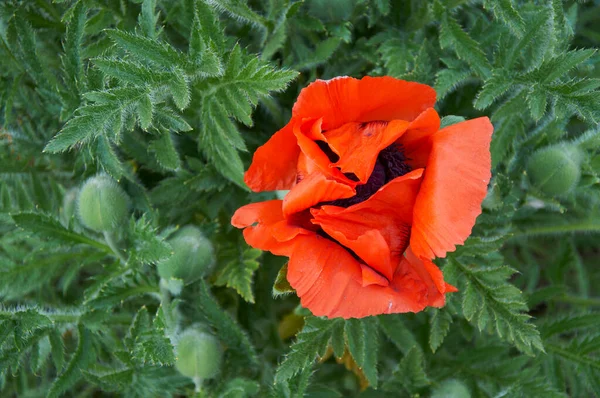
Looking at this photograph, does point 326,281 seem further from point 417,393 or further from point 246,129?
point 246,129

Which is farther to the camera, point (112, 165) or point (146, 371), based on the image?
point (146, 371)

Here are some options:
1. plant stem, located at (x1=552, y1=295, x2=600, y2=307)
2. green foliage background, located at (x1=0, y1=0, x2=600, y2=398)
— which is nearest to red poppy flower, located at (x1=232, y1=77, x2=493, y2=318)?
green foliage background, located at (x1=0, y1=0, x2=600, y2=398)

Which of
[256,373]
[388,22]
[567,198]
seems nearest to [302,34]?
[388,22]

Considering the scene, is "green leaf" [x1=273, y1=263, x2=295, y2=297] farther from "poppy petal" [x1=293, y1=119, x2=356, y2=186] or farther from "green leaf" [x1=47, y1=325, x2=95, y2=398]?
"green leaf" [x1=47, y1=325, x2=95, y2=398]

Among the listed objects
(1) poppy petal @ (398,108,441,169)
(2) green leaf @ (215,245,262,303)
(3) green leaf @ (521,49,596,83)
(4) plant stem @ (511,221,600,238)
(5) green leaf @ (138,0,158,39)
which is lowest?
(4) plant stem @ (511,221,600,238)

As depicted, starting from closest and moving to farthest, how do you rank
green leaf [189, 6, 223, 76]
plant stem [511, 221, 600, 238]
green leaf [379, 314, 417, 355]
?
green leaf [189, 6, 223, 76] → green leaf [379, 314, 417, 355] → plant stem [511, 221, 600, 238]

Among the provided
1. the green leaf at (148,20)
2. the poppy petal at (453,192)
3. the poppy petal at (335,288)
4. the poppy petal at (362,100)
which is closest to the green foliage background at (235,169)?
the green leaf at (148,20)

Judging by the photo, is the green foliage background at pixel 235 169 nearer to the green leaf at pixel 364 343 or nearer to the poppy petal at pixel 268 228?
the green leaf at pixel 364 343
